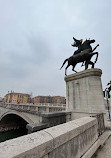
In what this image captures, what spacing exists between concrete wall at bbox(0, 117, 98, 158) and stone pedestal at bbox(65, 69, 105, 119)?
3.13 meters

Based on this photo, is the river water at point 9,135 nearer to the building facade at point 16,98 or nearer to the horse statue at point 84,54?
the horse statue at point 84,54

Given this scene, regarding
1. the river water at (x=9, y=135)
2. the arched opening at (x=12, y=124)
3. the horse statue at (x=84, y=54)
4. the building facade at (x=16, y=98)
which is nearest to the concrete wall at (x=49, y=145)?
the horse statue at (x=84, y=54)

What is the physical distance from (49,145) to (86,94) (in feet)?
16.3

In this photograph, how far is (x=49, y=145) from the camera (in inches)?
57.1

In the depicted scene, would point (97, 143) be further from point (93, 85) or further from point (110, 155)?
point (93, 85)

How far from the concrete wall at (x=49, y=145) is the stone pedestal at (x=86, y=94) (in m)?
3.13

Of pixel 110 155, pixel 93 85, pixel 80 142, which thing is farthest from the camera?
pixel 93 85

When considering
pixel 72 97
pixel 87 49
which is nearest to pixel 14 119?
pixel 72 97

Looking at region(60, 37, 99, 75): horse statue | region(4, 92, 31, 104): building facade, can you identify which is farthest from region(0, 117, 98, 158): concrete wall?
region(4, 92, 31, 104): building facade

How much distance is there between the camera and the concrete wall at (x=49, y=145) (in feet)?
3.65

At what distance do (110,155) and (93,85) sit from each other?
378cm

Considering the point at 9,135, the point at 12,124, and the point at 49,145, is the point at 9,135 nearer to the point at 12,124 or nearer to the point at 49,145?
the point at 12,124

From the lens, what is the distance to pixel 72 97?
6641 millimetres

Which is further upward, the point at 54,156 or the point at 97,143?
the point at 54,156
